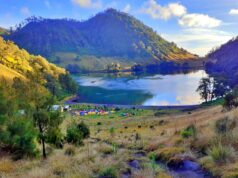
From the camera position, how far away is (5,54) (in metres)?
160

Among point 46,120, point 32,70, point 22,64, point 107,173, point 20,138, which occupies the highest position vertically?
point 22,64

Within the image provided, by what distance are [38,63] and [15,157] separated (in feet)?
522

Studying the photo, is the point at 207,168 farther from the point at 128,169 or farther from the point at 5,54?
the point at 5,54

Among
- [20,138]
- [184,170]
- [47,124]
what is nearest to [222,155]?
[184,170]

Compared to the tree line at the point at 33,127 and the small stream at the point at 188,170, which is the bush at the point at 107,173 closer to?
the small stream at the point at 188,170

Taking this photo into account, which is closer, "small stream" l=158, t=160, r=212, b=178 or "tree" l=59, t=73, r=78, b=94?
"small stream" l=158, t=160, r=212, b=178

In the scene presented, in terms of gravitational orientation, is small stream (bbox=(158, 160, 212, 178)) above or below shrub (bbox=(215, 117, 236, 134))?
below

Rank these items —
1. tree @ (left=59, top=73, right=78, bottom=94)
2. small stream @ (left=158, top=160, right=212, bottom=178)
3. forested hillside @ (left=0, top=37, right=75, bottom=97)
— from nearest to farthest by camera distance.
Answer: small stream @ (left=158, top=160, right=212, bottom=178) < forested hillside @ (left=0, top=37, right=75, bottom=97) < tree @ (left=59, top=73, right=78, bottom=94)

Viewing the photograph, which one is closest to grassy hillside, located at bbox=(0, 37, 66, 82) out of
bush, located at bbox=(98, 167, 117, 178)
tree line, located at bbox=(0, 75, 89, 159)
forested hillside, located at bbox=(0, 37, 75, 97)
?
forested hillside, located at bbox=(0, 37, 75, 97)

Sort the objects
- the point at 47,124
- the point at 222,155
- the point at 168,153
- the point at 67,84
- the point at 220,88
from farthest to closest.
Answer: the point at 67,84
the point at 220,88
the point at 47,124
the point at 168,153
the point at 222,155

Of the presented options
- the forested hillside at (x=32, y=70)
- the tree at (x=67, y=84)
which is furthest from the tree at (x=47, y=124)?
the tree at (x=67, y=84)

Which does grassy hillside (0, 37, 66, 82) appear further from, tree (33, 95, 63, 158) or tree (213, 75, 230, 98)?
tree (33, 95, 63, 158)

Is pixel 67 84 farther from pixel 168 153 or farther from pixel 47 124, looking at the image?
pixel 168 153

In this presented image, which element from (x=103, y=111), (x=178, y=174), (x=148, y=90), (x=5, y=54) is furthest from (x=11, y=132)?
(x=5, y=54)
